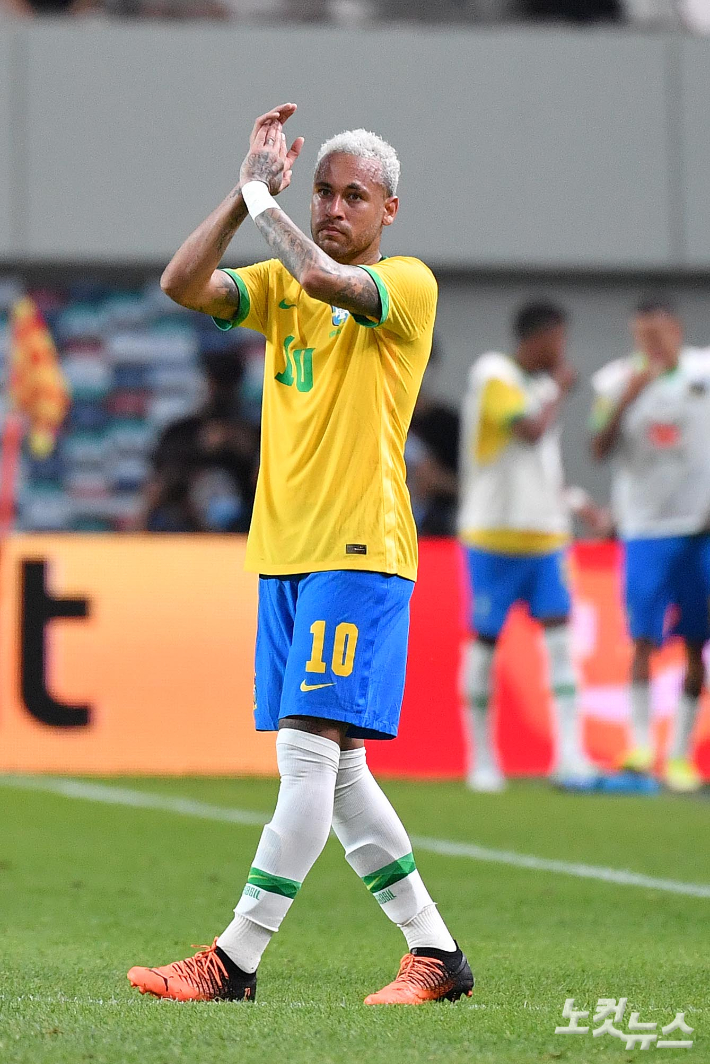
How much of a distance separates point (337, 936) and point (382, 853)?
3.48 feet

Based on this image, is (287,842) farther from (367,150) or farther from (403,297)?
(367,150)

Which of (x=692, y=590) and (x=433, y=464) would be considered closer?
(x=692, y=590)

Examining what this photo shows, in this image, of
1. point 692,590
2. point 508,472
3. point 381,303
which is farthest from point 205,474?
point 381,303

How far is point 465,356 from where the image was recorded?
53.2ft

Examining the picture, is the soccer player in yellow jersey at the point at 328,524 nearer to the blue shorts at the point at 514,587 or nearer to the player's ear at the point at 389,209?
the player's ear at the point at 389,209

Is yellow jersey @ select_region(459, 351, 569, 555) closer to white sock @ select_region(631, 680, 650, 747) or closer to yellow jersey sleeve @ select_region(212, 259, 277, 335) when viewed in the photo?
white sock @ select_region(631, 680, 650, 747)

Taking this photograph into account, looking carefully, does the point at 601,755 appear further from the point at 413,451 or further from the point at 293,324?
the point at 293,324

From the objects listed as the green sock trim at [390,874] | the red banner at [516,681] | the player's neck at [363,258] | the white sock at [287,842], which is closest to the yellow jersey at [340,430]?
the player's neck at [363,258]

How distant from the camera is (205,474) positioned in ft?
46.9

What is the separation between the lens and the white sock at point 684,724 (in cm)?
1008

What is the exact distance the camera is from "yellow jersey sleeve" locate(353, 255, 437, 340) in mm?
4219

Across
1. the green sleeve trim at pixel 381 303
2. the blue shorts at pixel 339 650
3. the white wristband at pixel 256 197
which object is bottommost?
the blue shorts at pixel 339 650

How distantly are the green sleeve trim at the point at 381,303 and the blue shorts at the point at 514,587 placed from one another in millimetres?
5822

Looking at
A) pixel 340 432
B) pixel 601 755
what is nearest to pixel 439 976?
pixel 340 432
